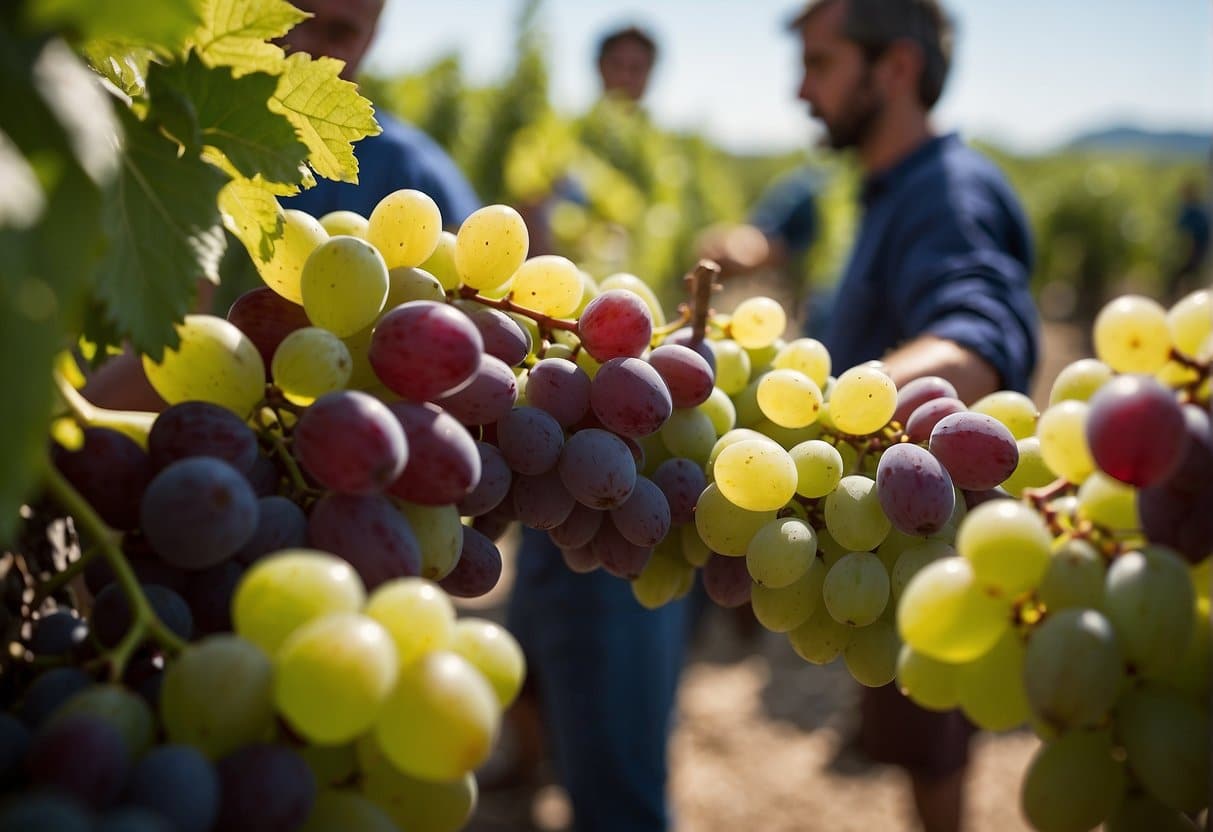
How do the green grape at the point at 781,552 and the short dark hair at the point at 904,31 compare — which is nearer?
the green grape at the point at 781,552

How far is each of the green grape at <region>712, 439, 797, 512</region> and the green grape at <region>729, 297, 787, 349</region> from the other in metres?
0.18

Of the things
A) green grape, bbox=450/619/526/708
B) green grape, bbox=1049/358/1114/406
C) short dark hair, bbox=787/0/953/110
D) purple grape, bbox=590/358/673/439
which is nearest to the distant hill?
short dark hair, bbox=787/0/953/110

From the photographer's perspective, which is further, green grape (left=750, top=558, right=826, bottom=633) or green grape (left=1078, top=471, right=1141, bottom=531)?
green grape (left=750, top=558, right=826, bottom=633)

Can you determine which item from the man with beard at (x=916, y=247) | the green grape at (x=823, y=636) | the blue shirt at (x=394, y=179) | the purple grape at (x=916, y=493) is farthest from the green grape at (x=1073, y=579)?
the blue shirt at (x=394, y=179)

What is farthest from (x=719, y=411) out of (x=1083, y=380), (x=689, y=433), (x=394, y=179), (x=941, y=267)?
(x=941, y=267)

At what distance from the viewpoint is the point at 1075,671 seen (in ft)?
1.39

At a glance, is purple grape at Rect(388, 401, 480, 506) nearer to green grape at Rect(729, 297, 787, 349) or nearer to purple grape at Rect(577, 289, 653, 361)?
purple grape at Rect(577, 289, 653, 361)

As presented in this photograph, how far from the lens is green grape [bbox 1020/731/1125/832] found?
1.49 feet

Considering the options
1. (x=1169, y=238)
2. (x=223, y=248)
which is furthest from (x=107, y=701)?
(x=1169, y=238)

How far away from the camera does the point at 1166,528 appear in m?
0.45

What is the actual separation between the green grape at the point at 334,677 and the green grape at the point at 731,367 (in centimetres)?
42

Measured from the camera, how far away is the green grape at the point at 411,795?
457mm

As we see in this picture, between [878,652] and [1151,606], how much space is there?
0.23 metres

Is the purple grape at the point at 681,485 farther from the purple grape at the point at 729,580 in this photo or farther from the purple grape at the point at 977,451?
the purple grape at the point at 977,451
